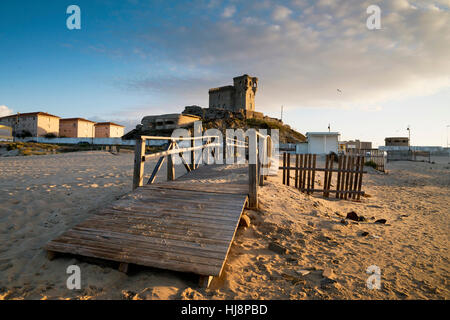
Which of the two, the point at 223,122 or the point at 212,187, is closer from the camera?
the point at 212,187

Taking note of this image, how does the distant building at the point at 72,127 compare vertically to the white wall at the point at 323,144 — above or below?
above

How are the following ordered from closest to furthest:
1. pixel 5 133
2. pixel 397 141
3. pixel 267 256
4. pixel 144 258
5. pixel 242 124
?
pixel 144 258 → pixel 267 256 → pixel 5 133 → pixel 242 124 → pixel 397 141

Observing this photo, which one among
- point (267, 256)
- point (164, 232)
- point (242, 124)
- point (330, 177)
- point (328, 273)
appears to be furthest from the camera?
point (242, 124)

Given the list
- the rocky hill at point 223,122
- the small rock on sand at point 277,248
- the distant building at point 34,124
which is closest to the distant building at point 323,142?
the small rock on sand at point 277,248

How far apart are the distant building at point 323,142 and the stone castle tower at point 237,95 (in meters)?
41.0

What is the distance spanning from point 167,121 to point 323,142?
36.0m

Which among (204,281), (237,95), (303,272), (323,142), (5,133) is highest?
(237,95)

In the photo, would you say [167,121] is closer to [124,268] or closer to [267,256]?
[267,256]

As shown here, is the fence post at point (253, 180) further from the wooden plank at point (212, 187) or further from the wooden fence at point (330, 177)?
the wooden fence at point (330, 177)

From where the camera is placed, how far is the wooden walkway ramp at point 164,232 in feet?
10.2

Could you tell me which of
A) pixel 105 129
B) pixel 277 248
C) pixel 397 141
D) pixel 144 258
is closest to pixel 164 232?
pixel 144 258

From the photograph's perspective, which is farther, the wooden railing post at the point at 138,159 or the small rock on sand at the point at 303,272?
the wooden railing post at the point at 138,159

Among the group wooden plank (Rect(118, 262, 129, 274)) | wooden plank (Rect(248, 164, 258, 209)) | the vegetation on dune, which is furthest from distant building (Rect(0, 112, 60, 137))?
wooden plank (Rect(118, 262, 129, 274))

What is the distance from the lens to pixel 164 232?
368 cm
